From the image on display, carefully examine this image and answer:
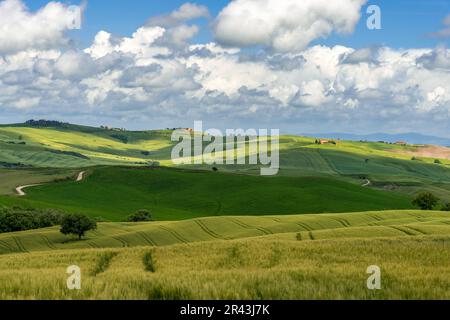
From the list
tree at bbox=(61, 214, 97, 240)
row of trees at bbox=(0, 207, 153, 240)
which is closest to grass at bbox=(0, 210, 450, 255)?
tree at bbox=(61, 214, 97, 240)

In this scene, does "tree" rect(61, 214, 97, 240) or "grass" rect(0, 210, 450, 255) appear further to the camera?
"tree" rect(61, 214, 97, 240)

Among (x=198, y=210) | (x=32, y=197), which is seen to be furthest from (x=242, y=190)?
(x=32, y=197)

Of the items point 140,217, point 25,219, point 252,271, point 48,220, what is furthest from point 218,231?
point 252,271

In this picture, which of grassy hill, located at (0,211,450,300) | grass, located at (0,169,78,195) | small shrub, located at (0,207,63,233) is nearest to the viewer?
grassy hill, located at (0,211,450,300)

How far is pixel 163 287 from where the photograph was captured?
516 inches

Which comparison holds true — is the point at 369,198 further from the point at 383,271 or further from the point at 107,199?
the point at 383,271

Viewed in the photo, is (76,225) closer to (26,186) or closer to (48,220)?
(48,220)

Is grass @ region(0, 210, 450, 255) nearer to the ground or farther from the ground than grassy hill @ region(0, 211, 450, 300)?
nearer to the ground

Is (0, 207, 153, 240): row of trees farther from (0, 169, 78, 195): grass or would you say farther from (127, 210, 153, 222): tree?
(0, 169, 78, 195): grass

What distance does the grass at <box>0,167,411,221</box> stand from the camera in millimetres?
124125

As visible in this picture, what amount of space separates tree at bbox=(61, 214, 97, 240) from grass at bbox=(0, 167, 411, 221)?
35175mm

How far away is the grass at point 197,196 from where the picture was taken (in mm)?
124125
